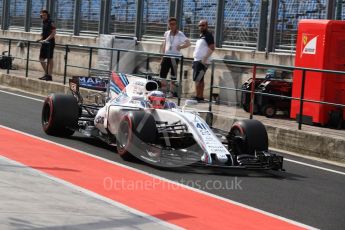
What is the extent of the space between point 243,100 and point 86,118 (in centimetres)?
471

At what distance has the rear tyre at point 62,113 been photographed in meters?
11.7

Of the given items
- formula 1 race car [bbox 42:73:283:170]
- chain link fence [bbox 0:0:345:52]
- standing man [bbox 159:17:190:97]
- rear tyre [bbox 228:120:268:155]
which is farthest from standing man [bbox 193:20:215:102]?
rear tyre [bbox 228:120:268:155]

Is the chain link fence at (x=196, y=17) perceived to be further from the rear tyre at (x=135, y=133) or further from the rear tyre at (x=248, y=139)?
the rear tyre at (x=135, y=133)

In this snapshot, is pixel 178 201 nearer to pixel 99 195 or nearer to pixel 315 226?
pixel 99 195

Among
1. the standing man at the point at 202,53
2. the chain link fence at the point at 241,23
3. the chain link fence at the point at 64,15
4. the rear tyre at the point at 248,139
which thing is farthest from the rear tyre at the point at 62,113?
the chain link fence at the point at 64,15

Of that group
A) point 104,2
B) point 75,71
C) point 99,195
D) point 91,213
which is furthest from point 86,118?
point 104,2

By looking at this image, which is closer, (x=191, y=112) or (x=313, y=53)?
(x=191, y=112)

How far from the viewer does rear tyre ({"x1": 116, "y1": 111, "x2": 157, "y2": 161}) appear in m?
9.68

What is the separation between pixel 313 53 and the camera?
14805 mm

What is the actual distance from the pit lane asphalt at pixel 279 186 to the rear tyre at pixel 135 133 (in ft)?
0.60

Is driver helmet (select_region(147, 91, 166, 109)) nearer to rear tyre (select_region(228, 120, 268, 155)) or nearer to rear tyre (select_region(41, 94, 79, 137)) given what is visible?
rear tyre (select_region(228, 120, 268, 155))

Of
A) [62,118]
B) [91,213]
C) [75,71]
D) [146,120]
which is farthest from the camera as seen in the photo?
[75,71]

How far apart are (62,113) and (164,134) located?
239 centimetres

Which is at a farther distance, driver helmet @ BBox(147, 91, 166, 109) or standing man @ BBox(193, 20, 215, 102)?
standing man @ BBox(193, 20, 215, 102)
